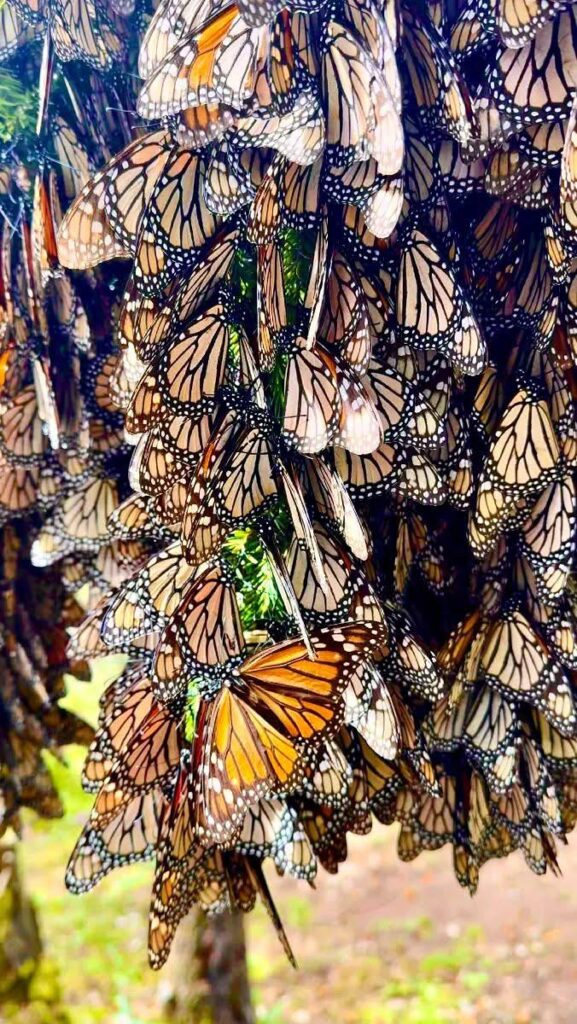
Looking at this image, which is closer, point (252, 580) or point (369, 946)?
point (252, 580)

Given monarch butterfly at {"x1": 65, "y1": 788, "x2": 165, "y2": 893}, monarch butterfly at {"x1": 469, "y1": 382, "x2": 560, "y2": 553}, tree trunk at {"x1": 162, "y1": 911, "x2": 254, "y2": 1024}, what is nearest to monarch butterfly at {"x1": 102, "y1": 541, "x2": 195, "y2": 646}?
monarch butterfly at {"x1": 65, "y1": 788, "x2": 165, "y2": 893}

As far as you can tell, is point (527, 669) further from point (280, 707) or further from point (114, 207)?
point (114, 207)

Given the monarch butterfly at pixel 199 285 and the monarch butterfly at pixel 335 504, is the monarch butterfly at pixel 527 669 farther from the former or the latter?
the monarch butterfly at pixel 199 285

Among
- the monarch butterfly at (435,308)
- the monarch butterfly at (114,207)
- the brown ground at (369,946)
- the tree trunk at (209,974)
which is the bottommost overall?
the brown ground at (369,946)

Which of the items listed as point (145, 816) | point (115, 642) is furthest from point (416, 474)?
point (145, 816)

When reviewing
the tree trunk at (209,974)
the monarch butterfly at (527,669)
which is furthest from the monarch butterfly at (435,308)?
the tree trunk at (209,974)

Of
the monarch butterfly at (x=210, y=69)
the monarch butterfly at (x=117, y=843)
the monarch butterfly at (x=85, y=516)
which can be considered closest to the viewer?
the monarch butterfly at (x=210, y=69)

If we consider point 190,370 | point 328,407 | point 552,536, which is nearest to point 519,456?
point 552,536
